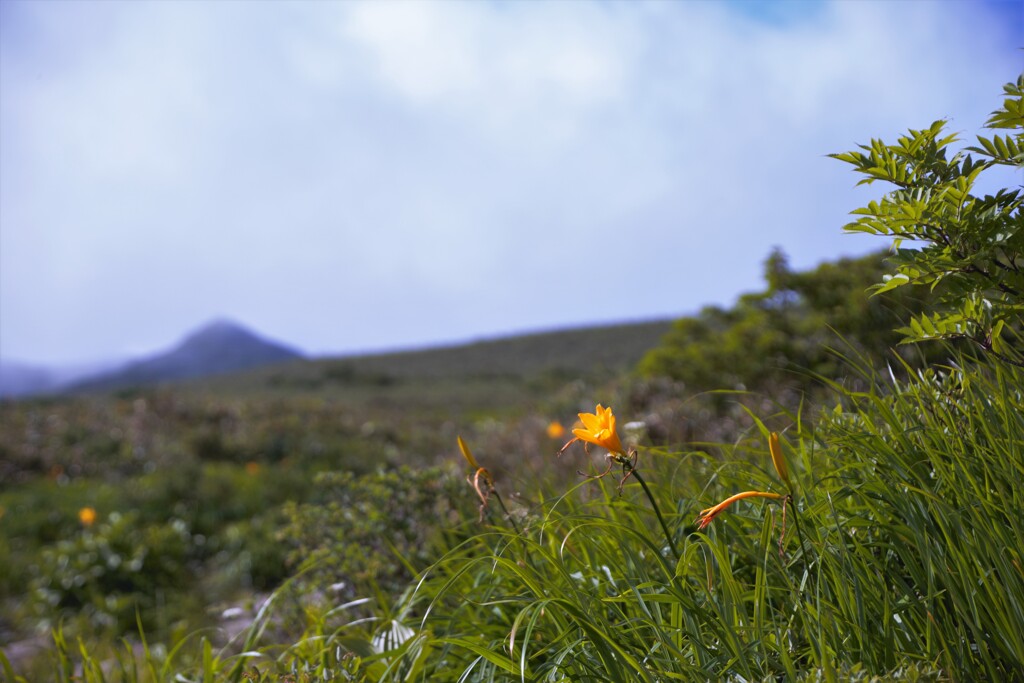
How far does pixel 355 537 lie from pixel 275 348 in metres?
97.1

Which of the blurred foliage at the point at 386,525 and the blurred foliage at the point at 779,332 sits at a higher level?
the blurred foliage at the point at 779,332

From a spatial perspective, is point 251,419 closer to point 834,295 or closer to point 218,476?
point 218,476

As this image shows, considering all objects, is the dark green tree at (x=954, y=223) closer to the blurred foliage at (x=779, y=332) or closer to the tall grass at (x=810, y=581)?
the tall grass at (x=810, y=581)

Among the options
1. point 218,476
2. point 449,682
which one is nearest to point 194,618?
point 218,476

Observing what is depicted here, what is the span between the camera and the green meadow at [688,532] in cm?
172

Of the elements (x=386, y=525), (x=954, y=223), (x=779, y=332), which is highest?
(x=954, y=223)

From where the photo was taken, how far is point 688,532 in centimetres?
243

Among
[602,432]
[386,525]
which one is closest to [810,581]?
[602,432]

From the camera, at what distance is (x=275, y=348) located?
96125mm

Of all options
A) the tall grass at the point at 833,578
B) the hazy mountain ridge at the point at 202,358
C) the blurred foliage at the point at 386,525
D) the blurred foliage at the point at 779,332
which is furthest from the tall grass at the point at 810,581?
the hazy mountain ridge at the point at 202,358

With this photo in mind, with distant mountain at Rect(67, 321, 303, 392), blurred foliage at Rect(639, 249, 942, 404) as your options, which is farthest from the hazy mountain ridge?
blurred foliage at Rect(639, 249, 942, 404)

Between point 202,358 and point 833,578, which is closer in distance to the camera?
point 833,578

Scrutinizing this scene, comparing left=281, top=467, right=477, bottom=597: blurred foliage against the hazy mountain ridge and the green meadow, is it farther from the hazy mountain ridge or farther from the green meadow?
the hazy mountain ridge

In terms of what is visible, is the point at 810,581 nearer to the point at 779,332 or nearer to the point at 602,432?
the point at 602,432
